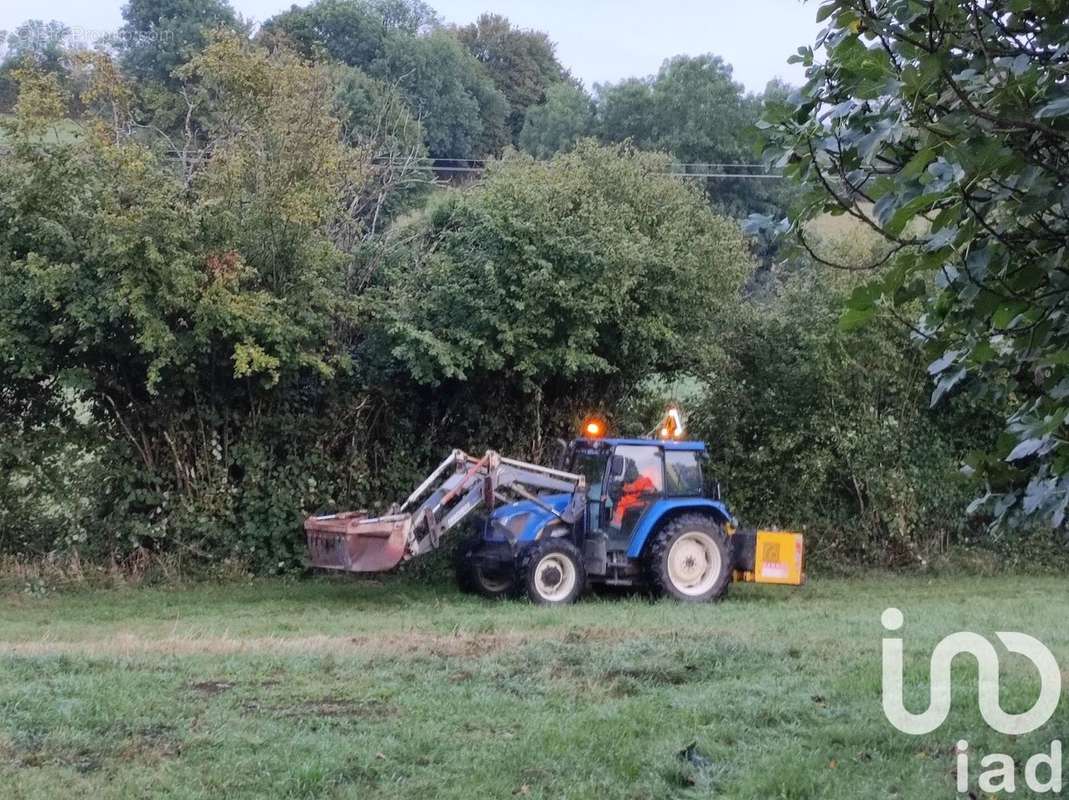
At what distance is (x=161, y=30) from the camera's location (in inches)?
1544

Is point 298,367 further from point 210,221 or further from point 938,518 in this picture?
point 938,518

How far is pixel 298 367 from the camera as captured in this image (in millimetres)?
14289

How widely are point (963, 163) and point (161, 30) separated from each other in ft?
130

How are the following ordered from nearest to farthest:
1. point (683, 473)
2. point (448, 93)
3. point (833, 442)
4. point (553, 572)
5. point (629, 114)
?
point (553, 572) → point (683, 473) → point (833, 442) → point (448, 93) → point (629, 114)

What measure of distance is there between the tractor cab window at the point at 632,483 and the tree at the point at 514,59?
130 ft

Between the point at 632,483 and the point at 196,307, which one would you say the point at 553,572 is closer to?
the point at 632,483

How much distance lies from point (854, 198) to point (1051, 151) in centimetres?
65

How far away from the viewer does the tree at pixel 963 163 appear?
366 cm

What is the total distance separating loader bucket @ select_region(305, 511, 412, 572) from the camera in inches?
503

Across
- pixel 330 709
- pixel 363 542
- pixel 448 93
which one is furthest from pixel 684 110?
pixel 330 709

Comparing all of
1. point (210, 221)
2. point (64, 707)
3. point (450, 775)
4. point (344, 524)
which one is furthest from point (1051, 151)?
point (210, 221)

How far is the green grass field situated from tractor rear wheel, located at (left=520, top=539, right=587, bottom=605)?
1.53 metres

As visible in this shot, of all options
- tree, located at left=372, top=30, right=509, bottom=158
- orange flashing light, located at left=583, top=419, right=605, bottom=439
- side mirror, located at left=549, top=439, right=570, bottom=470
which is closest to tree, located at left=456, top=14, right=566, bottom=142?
tree, located at left=372, top=30, right=509, bottom=158

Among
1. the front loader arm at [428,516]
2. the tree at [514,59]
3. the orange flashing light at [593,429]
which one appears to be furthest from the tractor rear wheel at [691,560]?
the tree at [514,59]
